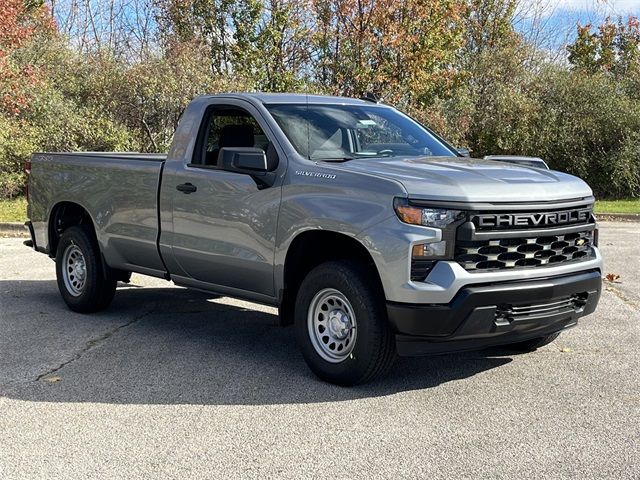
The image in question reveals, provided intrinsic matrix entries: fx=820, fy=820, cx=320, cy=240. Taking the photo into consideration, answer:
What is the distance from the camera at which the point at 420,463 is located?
13.7ft

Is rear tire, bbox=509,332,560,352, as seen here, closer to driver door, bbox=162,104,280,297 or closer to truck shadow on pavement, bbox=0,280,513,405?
truck shadow on pavement, bbox=0,280,513,405

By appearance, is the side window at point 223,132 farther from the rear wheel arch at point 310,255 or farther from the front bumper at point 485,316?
the front bumper at point 485,316

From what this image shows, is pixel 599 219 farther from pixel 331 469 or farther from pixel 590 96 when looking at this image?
pixel 331 469

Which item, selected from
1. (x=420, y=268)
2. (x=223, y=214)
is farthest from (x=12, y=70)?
(x=420, y=268)

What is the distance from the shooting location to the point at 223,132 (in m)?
6.72

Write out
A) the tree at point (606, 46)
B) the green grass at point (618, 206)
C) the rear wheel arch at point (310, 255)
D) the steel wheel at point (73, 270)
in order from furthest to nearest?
the tree at point (606, 46), the green grass at point (618, 206), the steel wheel at point (73, 270), the rear wheel arch at point (310, 255)

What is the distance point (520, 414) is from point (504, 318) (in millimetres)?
595

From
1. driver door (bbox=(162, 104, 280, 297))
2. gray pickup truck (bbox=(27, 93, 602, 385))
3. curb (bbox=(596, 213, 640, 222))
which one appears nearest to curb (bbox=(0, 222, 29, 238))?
gray pickup truck (bbox=(27, 93, 602, 385))

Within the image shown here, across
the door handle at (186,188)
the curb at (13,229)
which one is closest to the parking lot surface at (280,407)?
the door handle at (186,188)

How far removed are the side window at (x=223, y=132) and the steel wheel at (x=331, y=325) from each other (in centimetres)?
153

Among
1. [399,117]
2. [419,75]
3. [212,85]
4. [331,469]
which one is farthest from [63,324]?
[419,75]

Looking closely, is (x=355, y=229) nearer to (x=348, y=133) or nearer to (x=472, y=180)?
(x=472, y=180)

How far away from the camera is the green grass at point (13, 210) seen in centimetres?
1528

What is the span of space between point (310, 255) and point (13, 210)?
12.5 meters
